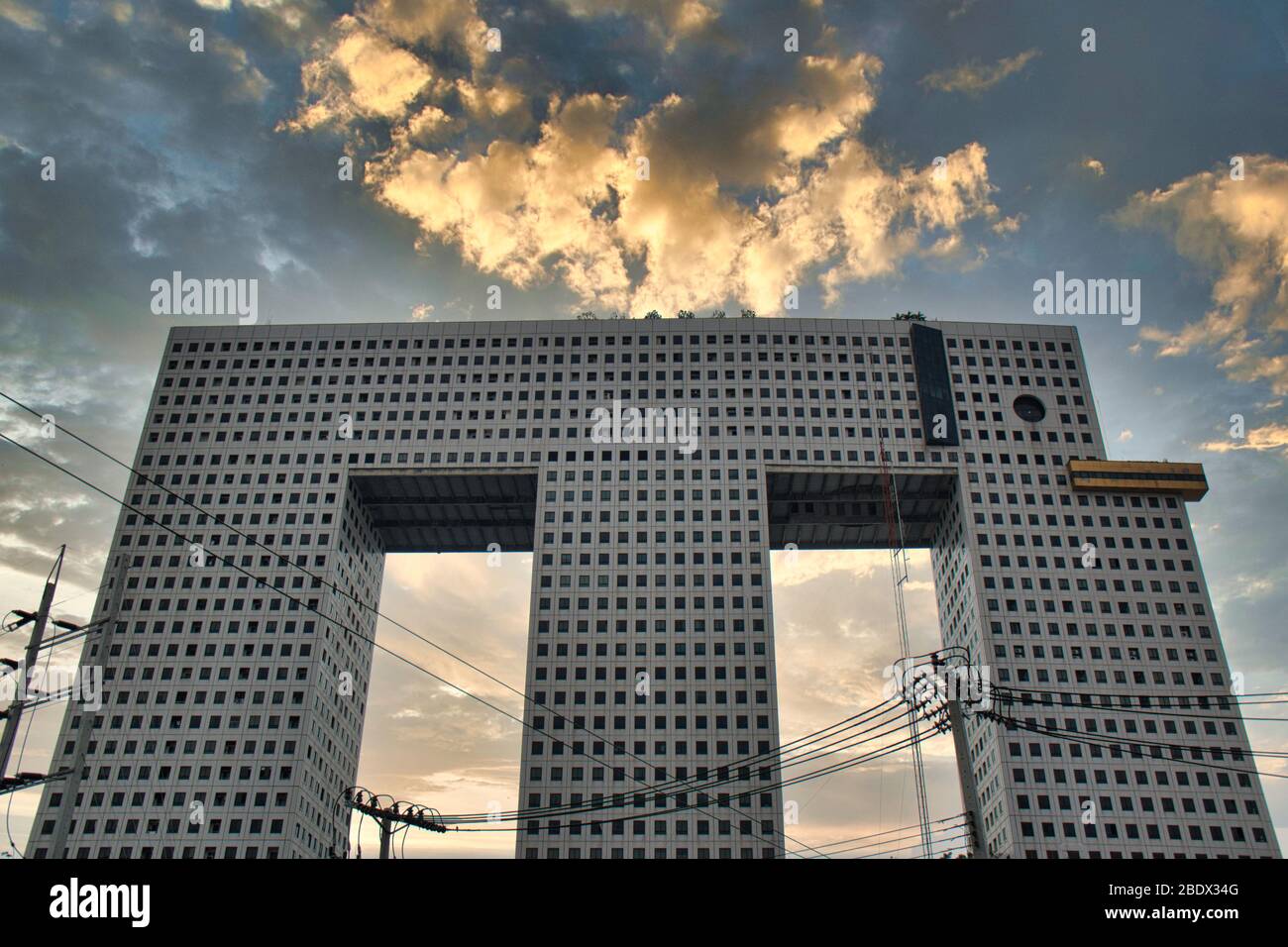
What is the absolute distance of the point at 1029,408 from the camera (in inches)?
3804

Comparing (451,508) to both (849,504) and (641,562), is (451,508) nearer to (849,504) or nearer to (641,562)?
(641,562)

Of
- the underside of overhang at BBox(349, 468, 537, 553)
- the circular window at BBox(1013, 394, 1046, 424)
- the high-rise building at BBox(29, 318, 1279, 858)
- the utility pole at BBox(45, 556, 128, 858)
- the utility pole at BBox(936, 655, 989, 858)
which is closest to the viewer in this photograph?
the utility pole at BBox(936, 655, 989, 858)

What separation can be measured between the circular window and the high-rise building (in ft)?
0.76

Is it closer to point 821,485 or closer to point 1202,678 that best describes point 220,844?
point 821,485

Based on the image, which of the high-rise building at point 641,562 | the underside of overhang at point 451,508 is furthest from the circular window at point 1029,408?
the underside of overhang at point 451,508

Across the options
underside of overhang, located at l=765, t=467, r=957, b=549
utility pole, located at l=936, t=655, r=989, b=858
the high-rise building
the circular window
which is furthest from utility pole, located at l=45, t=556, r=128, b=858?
the circular window

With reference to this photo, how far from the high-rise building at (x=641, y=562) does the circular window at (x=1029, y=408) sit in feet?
0.76

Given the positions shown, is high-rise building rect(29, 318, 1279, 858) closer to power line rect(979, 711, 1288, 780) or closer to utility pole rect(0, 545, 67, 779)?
power line rect(979, 711, 1288, 780)

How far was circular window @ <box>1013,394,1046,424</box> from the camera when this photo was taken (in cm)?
9619

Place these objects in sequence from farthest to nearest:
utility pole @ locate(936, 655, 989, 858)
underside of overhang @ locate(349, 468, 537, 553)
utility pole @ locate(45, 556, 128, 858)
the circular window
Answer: the circular window, underside of overhang @ locate(349, 468, 537, 553), utility pole @ locate(45, 556, 128, 858), utility pole @ locate(936, 655, 989, 858)

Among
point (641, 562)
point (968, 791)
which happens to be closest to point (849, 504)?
point (641, 562)

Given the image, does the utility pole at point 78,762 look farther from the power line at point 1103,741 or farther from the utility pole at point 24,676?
the power line at point 1103,741

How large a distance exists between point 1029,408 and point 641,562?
43.9m
